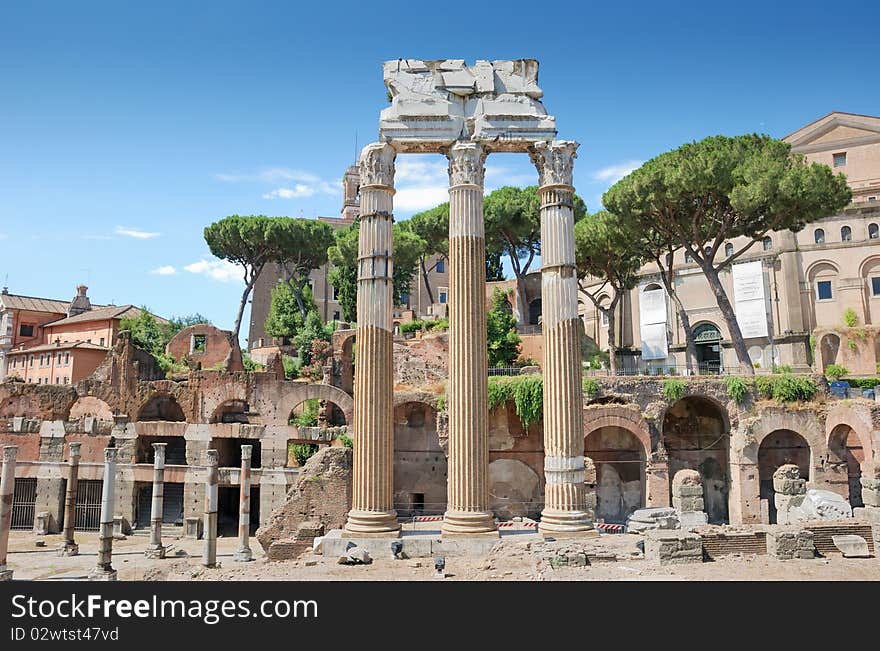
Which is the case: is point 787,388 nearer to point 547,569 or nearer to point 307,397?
point 547,569

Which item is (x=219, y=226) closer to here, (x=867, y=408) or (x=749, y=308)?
(x=749, y=308)

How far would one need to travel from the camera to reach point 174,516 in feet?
78.7

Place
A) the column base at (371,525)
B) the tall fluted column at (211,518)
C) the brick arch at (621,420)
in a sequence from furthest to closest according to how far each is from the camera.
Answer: the brick arch at (621,420) → the tall fluted column at (211,518) → the column base at (371,525)

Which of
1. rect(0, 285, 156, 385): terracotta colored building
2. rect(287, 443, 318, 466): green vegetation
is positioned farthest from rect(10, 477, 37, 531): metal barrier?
rect(287, 443, 318, 466): green vegetation

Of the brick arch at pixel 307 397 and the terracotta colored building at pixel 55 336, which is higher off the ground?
the terracotta colored building at pixel 55 336

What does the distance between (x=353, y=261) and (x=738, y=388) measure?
22990 mm

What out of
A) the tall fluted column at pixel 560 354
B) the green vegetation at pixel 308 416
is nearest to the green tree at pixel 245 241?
the green vegetation at pixel 308 416

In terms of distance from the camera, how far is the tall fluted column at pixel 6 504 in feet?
45.4

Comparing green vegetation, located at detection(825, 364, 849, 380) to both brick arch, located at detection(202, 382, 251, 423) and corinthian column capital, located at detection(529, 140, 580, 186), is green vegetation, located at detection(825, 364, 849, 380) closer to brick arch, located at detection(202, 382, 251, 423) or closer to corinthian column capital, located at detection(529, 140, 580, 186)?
corinthian column capital, located at detection(529, 140, 580, 186)

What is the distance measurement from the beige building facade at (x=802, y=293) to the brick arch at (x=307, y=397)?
1412 centimetres

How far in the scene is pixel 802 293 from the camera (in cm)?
3384

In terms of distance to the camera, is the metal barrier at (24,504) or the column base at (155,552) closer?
the column base at (155,552)

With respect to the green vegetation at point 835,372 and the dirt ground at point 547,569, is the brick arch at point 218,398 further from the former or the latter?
the green vegetation at point 835,372

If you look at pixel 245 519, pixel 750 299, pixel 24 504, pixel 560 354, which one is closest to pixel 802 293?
→ pixel 750 299
